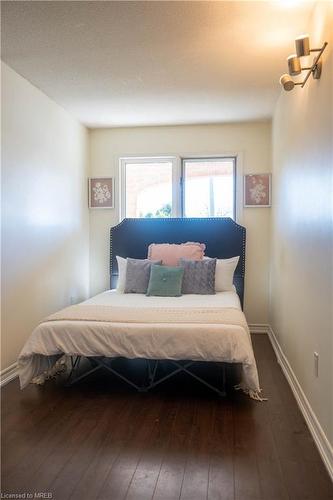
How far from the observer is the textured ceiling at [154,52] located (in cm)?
240

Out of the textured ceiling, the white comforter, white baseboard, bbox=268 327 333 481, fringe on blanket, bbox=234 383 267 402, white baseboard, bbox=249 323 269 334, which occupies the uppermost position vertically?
the textured ceiling

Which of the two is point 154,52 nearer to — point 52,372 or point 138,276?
point 138,276

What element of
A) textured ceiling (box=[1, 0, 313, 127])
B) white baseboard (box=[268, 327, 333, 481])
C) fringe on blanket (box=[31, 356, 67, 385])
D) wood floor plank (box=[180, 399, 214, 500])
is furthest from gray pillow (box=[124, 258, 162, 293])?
textured ceiling (box=[1, 0, 313, 127])

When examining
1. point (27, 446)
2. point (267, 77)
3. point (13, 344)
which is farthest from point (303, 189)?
point (13, 344)

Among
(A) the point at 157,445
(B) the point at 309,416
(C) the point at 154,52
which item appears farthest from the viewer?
(C) the point at 154,52

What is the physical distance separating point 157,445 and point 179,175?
3.44 m

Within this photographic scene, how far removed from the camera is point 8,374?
3.14 m

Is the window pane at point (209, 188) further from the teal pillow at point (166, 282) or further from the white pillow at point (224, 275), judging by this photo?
the teal pillow at point (166, 282)

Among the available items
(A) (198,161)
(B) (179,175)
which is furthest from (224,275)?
(A) (198,161)

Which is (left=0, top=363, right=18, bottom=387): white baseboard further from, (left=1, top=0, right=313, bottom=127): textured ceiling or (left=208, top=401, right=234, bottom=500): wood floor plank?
(left=1, top=0, right=313, bottom=127): textured ceiling

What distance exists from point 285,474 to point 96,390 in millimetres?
1525

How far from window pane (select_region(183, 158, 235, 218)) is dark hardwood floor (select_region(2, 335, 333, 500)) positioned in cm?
250

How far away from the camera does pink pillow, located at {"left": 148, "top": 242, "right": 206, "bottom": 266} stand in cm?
430

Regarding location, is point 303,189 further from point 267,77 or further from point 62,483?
point 62,483
